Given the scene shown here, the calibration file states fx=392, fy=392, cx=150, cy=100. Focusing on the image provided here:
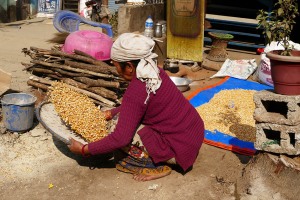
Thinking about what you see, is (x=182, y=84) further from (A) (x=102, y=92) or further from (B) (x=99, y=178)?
(B) (x=99, y=178)

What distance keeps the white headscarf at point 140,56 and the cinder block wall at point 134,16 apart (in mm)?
4686

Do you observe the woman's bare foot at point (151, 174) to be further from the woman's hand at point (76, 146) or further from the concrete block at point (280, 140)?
the concrete block at point (280, 140)

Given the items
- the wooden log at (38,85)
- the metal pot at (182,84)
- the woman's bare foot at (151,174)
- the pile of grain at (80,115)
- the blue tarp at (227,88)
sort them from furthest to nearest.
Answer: the metal pot at (182,84)
the wooden log at (38,85)
the blue tarp at (227,88)
the pile of grain at (80,115)
the woman's bare foot at (151,174)

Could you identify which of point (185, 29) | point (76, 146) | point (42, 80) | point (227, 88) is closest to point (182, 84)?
point (227, 88)

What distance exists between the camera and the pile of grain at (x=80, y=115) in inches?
153

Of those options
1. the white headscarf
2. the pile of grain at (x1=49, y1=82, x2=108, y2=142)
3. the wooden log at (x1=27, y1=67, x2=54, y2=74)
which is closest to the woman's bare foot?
the pile of grain at (x1=49, y1=82, x2=108, y2=142)

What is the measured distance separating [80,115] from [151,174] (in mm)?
965

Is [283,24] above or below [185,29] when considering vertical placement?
below

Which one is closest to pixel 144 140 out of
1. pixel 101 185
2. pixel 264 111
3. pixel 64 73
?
pixel 101 185

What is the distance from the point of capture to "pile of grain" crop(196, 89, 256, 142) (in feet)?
16.2

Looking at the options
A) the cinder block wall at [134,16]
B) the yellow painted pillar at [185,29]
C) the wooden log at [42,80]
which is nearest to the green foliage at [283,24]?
the wooden log at [42,80]

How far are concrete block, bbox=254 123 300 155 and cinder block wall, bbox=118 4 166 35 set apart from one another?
4.97m

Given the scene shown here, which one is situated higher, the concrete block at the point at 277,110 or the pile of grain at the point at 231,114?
the concrete block at the point at 277,110

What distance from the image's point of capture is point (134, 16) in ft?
26.7
